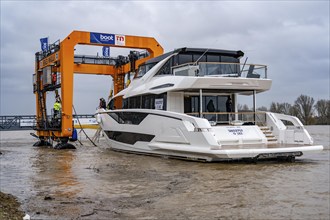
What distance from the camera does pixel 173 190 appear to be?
24.8 feet

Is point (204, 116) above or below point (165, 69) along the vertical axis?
below

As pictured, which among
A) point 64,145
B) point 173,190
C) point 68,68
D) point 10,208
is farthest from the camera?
point 64,145

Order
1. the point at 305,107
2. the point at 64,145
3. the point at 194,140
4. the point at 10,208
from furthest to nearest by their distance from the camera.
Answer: the point at 305,107
the point at 64,145
the point at 194,140
the point at 10,208

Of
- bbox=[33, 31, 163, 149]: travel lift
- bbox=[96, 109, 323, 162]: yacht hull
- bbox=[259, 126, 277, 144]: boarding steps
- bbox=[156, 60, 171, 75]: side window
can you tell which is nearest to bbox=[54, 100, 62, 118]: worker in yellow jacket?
bbox=[33, 31, 163, 149]: travel lift

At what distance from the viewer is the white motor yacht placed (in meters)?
11.7

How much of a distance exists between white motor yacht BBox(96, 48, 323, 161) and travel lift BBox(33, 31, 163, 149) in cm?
420

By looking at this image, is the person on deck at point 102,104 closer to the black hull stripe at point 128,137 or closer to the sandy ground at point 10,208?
the black hull stripe at point 128,137

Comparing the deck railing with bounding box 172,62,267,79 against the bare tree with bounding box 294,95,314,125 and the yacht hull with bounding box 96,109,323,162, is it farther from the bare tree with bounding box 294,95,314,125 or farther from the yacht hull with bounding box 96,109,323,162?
the bare tree with bounding box 294,95,314,125

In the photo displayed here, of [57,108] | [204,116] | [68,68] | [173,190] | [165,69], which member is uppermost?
[68,68]

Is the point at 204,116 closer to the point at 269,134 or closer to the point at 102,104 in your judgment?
the point at 269,134

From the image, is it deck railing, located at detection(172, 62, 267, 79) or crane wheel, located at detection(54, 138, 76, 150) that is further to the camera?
crane wheel, located at detection(54, 138, 76, 150)

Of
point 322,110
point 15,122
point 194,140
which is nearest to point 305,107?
point 322,110

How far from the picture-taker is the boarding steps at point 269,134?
13.2m

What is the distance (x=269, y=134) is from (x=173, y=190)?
683cm
